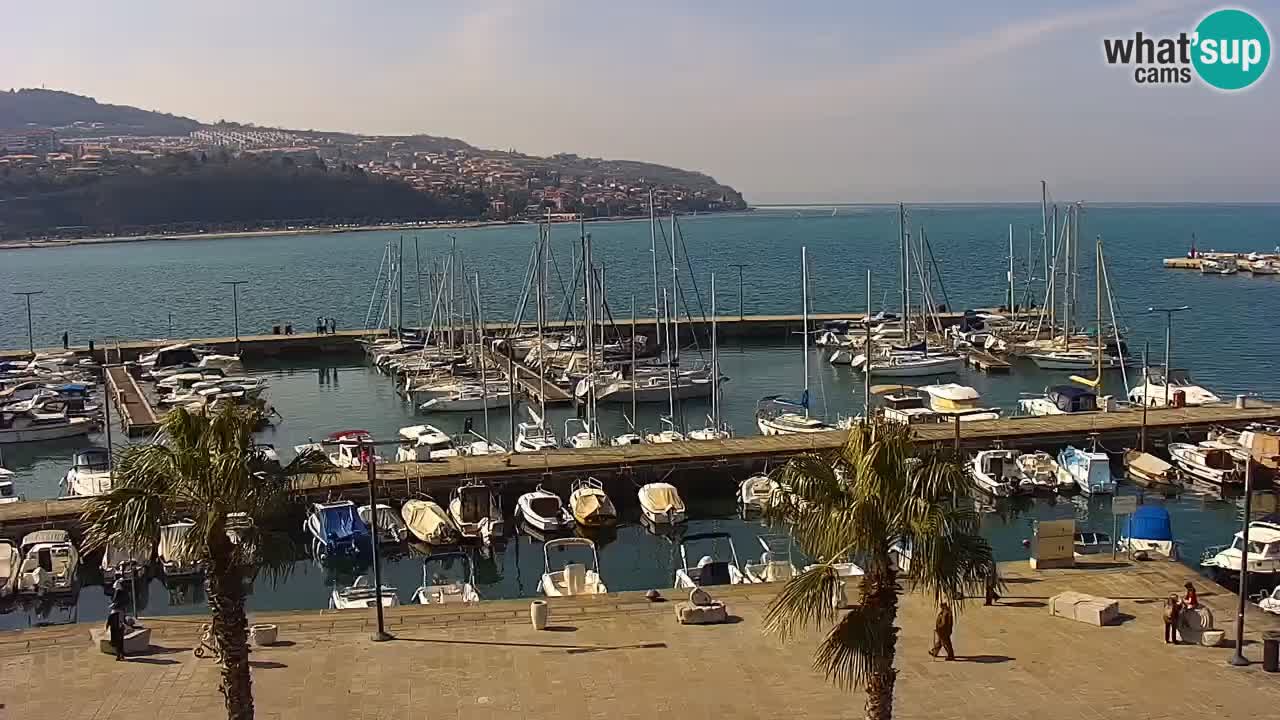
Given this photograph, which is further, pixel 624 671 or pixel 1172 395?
pixel 1172 395

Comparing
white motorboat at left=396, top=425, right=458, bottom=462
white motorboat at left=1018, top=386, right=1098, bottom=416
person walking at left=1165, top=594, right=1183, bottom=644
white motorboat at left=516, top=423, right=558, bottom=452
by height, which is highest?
person walking at left=1165, top=594, right=1183, bottom=644

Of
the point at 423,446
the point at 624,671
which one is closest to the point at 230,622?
the point at 624,671

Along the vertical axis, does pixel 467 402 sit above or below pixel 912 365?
below

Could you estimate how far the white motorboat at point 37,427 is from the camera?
4212cm

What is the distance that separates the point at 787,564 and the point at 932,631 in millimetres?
6497

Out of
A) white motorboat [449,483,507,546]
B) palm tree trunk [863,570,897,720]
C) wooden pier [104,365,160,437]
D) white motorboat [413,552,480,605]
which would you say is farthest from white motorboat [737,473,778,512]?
wooden pier [104,365,160,437]

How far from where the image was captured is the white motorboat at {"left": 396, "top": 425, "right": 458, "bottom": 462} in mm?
33438

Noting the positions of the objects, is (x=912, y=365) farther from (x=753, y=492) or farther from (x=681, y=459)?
(x=753, y=492)

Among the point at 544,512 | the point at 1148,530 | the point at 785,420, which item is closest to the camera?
the point at 1148,530

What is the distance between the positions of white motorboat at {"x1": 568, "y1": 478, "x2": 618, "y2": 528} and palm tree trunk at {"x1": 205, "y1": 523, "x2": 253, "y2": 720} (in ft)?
58.8

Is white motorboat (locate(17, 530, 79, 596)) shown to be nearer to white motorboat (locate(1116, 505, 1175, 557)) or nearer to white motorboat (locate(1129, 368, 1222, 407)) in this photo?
white motorboat (locate(1116, 505, 1175, 557))

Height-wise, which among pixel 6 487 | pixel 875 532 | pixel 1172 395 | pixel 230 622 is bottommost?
pixel 6 487

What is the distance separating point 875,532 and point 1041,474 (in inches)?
938

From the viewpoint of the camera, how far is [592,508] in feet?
96.2
